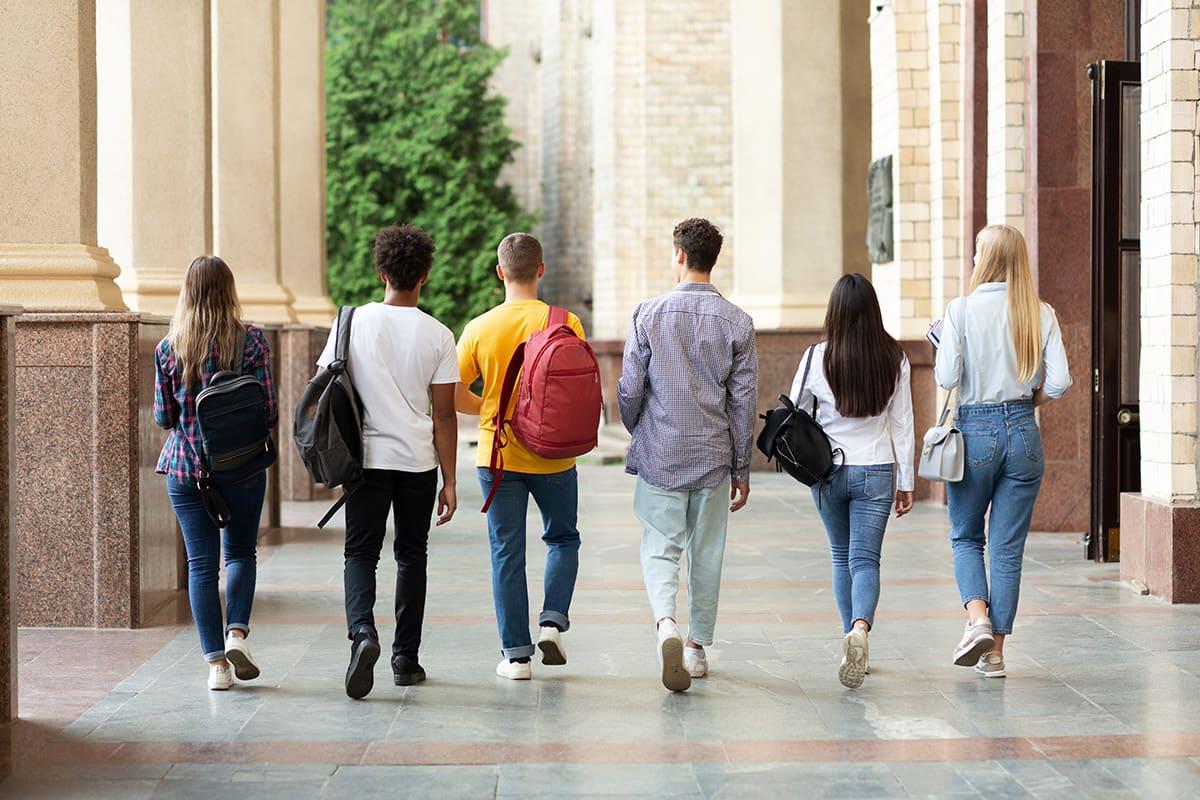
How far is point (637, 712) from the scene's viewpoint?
6.37 metres

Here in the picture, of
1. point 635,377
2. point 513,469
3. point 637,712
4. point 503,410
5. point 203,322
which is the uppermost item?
point 203,322

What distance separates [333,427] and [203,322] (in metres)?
0.73

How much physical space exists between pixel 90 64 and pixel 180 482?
2844mm

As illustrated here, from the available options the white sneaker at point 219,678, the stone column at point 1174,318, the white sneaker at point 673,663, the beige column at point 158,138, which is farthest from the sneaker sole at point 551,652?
the beige column at point 158,138

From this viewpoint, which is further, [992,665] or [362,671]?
[992,665]

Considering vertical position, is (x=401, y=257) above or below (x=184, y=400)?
above

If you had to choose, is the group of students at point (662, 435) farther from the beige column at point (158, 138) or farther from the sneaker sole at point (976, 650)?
the beige column at point (158, 138)

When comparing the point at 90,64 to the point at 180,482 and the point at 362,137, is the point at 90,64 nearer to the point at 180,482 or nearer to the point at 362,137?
the point at 180,482

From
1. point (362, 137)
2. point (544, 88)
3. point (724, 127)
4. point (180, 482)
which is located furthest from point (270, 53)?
point (544, 88)

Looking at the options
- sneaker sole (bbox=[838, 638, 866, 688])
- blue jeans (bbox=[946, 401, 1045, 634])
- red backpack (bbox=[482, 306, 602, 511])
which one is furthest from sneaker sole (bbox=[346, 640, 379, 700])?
blue jeans (bbox=[946, 401, 1045, 634])

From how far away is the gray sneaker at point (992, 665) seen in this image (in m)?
6.96

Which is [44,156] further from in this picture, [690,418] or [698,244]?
[690,418]

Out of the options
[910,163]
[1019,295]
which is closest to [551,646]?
[1019,295]

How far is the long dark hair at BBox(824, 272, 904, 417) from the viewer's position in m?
6.81
